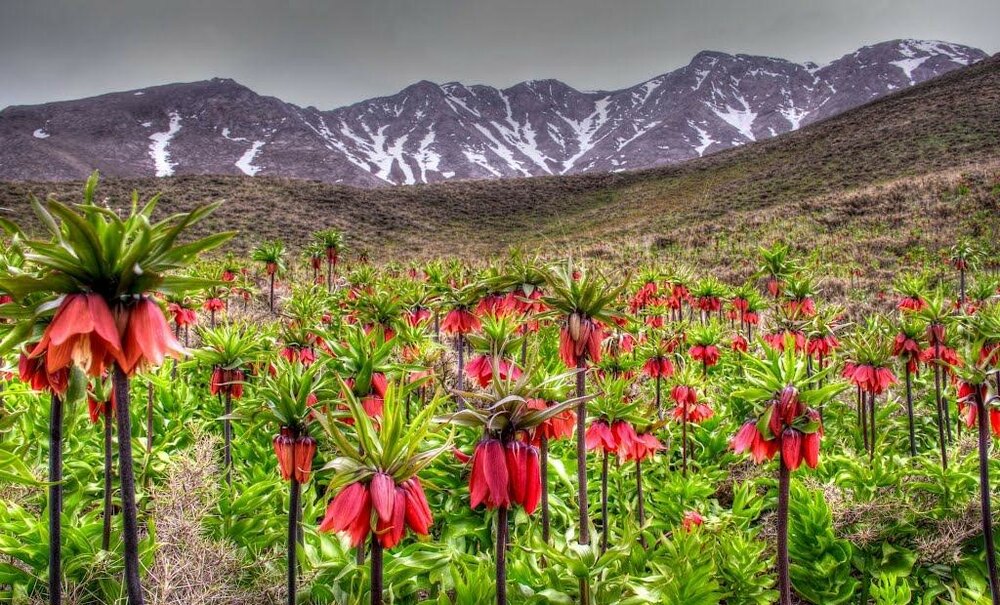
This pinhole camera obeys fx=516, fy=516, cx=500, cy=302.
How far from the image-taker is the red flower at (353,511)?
155 centimetres

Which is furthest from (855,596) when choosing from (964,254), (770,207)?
(770,207)

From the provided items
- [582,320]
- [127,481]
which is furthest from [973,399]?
[127,481]

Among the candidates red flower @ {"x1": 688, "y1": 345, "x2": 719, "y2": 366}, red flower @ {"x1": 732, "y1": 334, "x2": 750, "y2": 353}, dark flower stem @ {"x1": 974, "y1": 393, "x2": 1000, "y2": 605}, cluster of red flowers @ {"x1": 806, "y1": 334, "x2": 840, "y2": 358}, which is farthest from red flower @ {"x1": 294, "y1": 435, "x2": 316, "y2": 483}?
red flower @ {"x1": 732, "y1": 334, "x2": 750, "y2": 353}

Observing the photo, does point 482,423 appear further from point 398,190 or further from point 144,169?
point 144,169

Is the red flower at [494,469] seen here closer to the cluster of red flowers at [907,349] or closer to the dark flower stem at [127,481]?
the dark flower stem at [127,481]

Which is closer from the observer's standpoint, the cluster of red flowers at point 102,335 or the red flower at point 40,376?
the cluster of red flowers at point 102,335

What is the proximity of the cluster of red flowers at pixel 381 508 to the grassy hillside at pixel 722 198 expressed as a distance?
14765mm

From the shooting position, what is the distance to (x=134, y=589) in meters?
1.84

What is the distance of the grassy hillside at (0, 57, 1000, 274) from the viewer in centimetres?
2080

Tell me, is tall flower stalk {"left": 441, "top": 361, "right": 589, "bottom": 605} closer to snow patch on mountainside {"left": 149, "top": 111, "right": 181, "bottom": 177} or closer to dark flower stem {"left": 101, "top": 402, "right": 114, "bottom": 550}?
dark flower stem {"left": 101, "top": 402, "right": 114, "bottom": 550}

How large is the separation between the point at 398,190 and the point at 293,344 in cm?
4410

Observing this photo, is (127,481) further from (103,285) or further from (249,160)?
(249,160)

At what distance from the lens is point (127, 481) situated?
1.78m

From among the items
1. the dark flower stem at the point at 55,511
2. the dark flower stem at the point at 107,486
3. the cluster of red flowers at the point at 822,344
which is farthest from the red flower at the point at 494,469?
the cluster of red flowers at the point at 822,344
